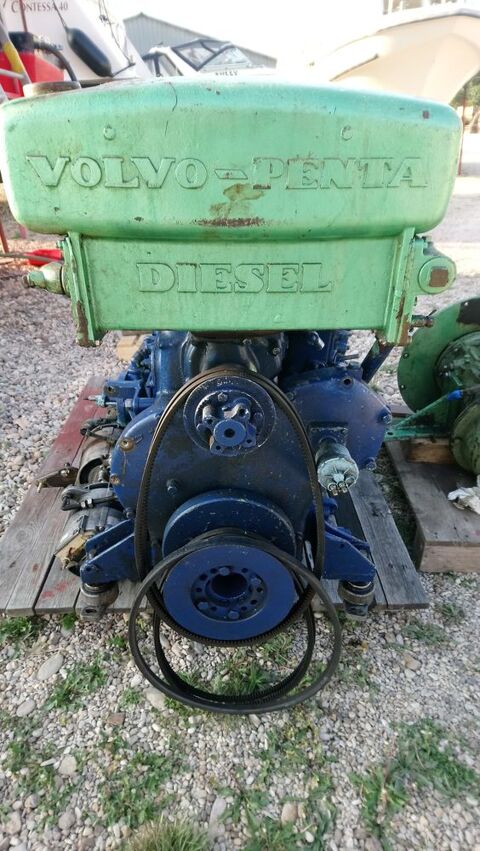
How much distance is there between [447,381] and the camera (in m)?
2.41

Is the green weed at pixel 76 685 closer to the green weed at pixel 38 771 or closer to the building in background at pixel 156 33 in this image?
the green weed at pixel 38 771

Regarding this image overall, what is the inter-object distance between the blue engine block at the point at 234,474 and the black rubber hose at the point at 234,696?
0.06 meters

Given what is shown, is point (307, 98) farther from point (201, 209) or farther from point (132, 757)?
point (132, 757)

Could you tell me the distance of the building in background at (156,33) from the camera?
14.6m

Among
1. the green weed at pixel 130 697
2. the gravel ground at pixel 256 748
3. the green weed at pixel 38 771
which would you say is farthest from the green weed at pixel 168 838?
the green weed at pixel 130 697

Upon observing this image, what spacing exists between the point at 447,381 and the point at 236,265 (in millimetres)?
1604

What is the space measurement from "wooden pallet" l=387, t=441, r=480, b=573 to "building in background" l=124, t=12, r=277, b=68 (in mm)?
15500

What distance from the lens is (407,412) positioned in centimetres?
279

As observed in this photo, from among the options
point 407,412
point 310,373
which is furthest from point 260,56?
point 310,373

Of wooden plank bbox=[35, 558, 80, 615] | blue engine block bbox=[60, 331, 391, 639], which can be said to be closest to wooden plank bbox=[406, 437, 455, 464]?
blue engine block bbox=[60, 331, 391, 639]

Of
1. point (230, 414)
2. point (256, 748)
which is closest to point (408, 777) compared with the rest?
point (256, 748)

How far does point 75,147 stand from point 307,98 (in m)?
0.44

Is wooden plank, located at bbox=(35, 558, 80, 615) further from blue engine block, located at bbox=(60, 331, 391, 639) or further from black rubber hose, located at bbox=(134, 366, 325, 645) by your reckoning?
black rubber hose, located at bbox=(134, 366, 325, 645)

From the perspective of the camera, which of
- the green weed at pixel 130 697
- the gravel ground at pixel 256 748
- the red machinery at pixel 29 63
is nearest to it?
the gravel ground at pixel 256 748
